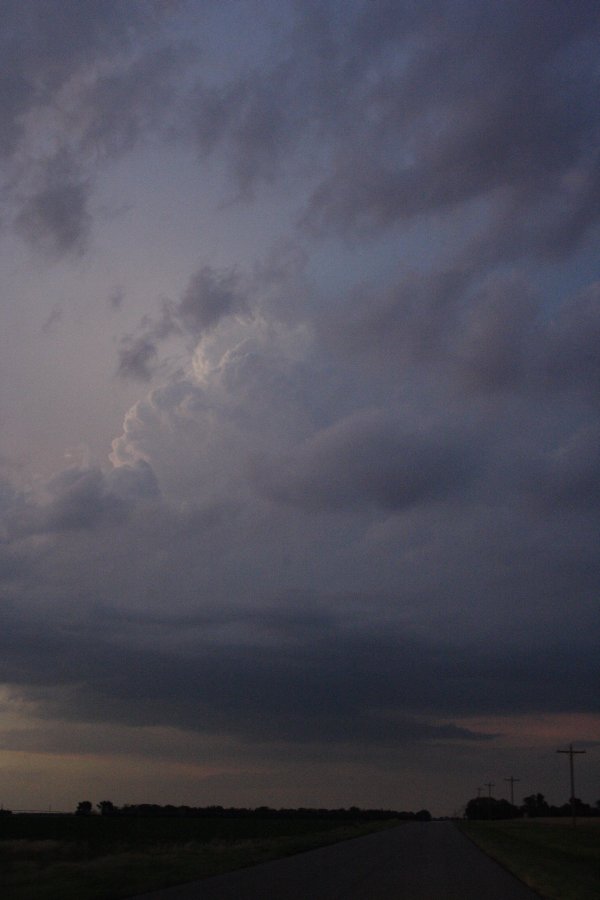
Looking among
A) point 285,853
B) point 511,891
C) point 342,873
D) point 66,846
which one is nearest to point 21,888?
point 342,873

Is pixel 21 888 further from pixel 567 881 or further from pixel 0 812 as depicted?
pixel 0 812

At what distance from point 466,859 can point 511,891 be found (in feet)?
53.2

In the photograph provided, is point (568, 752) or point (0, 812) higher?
point (568, 752)

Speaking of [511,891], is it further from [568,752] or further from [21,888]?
[568,752]

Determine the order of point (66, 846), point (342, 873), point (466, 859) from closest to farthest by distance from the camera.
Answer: point (342, 873) < point (466, 859) < point (66, 846)

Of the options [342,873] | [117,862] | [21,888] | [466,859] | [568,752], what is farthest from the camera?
[568,752]

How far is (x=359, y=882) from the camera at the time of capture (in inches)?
982

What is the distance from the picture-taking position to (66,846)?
58.5 meters

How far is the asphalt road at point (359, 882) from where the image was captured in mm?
21141

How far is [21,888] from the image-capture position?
79.0 ft

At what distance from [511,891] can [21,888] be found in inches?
520

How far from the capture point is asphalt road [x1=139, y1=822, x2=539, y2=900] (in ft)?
69.4

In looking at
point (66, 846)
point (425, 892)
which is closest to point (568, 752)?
point (66, 846)

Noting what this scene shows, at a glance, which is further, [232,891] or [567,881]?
[567,881]
